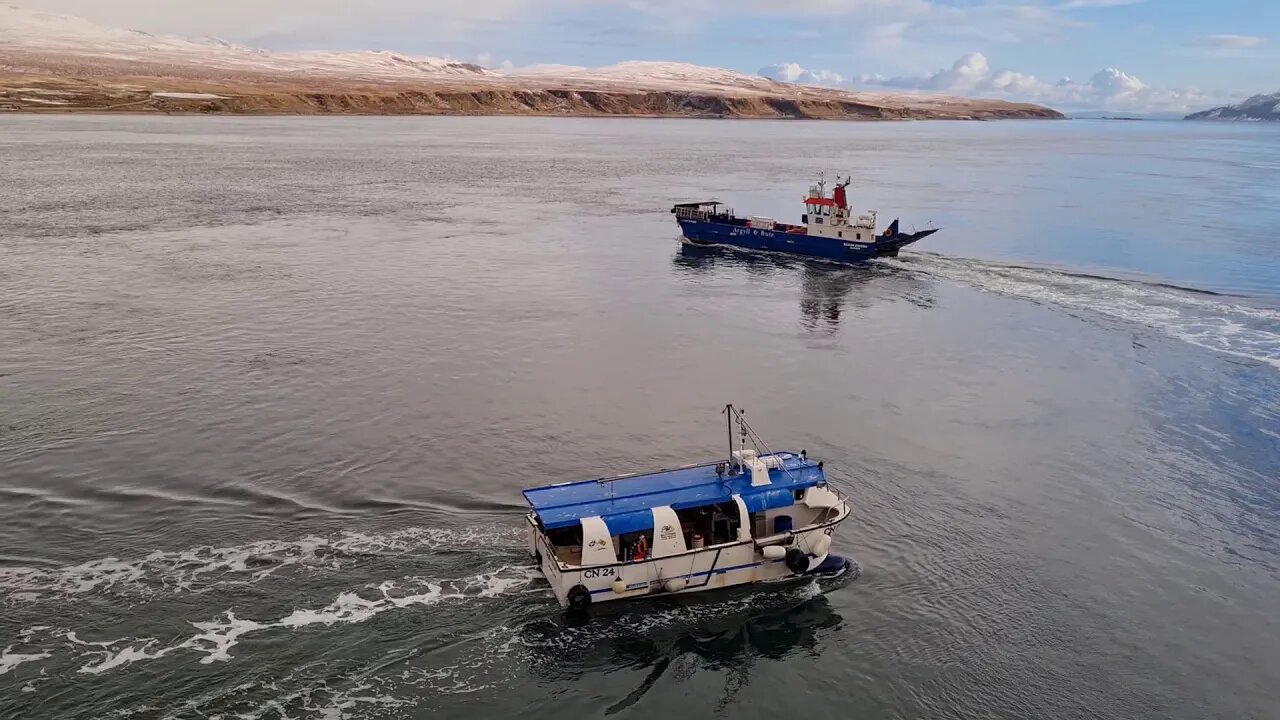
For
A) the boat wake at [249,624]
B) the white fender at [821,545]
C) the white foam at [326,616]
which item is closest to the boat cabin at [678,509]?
the white fender at [821,545]

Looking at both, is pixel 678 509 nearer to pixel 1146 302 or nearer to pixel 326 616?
pixel 326 616

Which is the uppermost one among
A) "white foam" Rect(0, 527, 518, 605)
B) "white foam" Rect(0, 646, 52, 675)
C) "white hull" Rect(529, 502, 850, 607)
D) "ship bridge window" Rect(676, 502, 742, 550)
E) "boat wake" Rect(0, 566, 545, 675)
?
"ship bridge window" Rect(676, 502, 742, 550)

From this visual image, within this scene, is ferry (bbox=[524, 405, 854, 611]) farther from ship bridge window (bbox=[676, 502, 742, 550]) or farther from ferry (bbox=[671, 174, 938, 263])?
ferry (bbox=[671, 174, 938, 263])

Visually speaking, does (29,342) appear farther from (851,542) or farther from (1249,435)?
(1249,435)

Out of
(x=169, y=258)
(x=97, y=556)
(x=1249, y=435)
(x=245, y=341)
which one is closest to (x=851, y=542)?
(x=1249, y=435)

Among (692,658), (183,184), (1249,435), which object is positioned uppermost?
(183,184)

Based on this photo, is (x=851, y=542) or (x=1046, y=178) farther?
(x=1046, y=178)

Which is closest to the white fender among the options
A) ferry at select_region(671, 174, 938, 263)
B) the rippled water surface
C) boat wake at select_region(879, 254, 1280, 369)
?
the rippled water surface
